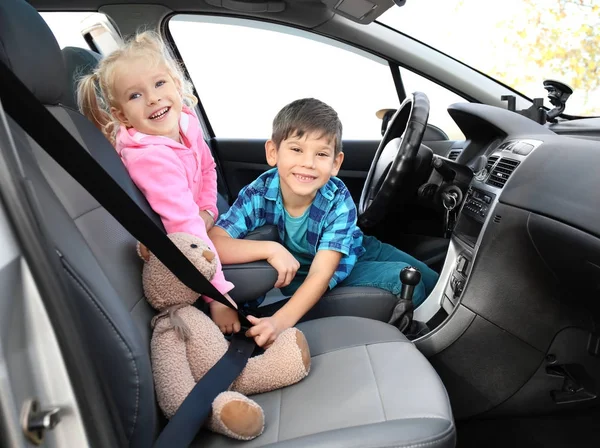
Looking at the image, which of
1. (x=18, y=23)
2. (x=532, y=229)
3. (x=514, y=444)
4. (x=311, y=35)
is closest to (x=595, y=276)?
(x=532, y=229)

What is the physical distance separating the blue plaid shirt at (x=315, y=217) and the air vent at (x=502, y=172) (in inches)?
15.7

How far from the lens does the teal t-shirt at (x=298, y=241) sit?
1.63 metres

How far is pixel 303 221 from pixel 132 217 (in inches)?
30.1

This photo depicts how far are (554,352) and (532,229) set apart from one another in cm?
37

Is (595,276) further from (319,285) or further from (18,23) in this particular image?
(18,23)

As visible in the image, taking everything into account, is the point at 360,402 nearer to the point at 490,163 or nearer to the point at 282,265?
the point at 282,265

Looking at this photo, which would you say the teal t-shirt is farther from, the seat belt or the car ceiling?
the car ceiling

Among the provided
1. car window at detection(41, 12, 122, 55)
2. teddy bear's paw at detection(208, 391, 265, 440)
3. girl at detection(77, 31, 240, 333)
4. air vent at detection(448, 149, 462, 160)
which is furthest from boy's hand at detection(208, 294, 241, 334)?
car window at detection(41, 12, 122, 55)

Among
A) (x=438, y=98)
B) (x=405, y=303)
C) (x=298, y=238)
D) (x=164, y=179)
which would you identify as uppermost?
(x=164, y=179)

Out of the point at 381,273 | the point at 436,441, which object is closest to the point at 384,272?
the point at 381,273

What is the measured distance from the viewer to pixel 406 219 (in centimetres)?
227

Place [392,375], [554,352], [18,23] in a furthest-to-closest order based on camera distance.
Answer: [554,352] → [392,375] → [18,23]

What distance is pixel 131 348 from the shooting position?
870 mm

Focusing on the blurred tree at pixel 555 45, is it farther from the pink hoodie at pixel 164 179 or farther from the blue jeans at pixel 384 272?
the pink hoodie at pixel 164 179
